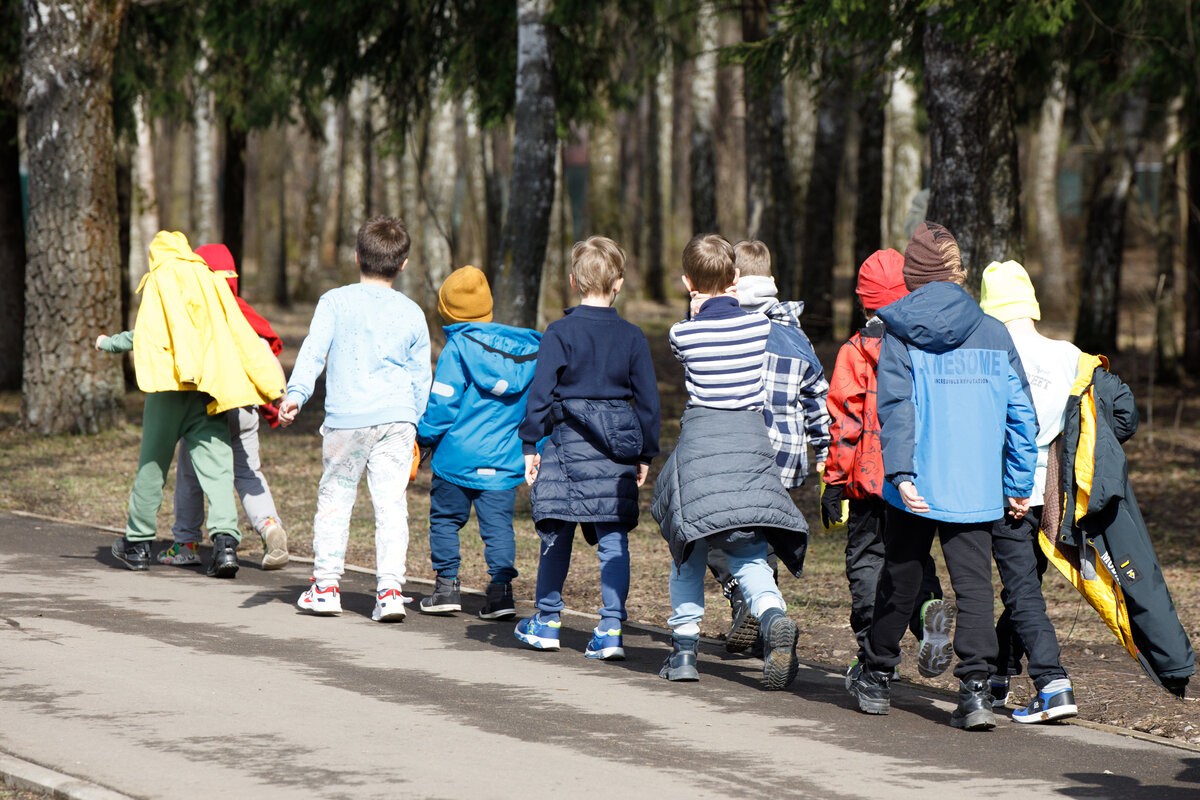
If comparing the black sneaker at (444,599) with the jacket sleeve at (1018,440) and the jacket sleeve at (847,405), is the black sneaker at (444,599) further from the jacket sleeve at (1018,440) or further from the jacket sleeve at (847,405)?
the jacket sleeve at (1018,440)

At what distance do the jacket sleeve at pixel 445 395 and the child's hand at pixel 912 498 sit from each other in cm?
249

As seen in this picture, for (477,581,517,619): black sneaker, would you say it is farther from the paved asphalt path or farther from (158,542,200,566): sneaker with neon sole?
(158,542,200,566): sneaker with neon sole

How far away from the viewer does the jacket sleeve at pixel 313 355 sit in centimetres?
643

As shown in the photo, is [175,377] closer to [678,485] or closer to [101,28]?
[678,485]

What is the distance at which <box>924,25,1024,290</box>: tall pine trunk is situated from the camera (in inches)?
420

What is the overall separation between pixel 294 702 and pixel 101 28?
950cm

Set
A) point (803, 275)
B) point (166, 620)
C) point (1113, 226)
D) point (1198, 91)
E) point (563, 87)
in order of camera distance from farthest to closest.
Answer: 1. point (803, 275)
2. point (1113, 226)
3. point (563, 87)
4. point (1198, 91)
5. point (166, 620)

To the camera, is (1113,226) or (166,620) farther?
(1113,226)

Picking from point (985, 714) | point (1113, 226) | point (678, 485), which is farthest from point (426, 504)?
point (1113, 226)

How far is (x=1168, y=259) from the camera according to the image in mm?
20641

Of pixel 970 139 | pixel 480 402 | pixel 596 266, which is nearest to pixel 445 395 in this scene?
pixel 480 402

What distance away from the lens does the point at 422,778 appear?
441cm

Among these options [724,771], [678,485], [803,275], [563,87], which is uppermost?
[563,87]

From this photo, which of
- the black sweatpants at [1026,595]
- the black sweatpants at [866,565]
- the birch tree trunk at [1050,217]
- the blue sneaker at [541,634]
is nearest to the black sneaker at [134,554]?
the blue sneaker at [541,634]
